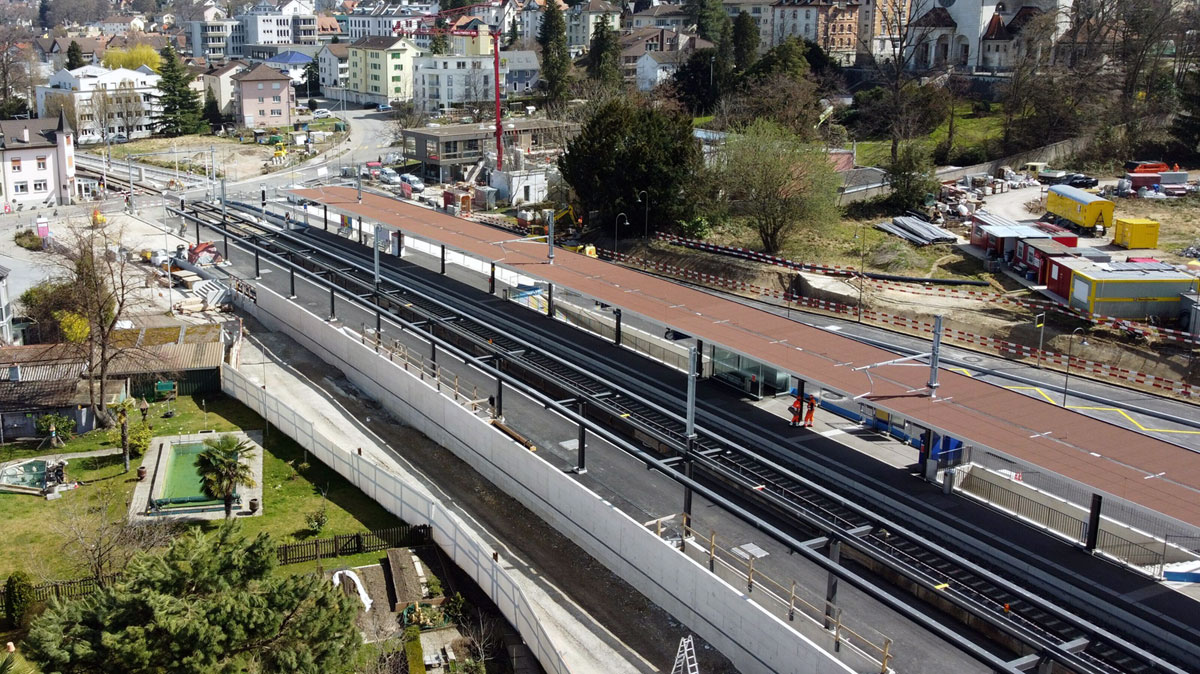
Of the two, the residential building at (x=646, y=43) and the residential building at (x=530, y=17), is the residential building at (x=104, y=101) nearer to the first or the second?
the residential building at (x=646, y=43)

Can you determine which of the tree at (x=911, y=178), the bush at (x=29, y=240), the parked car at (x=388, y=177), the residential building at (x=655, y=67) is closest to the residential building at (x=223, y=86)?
the parked car at (x=388, y=177)

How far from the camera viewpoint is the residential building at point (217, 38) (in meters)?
179

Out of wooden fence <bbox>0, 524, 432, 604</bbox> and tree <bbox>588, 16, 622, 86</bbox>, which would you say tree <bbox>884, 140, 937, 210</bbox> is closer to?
wooden fence <bbox>0, 524, 432, 604</bbox>

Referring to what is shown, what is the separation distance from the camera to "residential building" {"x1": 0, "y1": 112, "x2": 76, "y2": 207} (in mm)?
80000

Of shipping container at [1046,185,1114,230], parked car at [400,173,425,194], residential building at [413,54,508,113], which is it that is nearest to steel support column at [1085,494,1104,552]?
shipping container at [1046,185,1114,230]

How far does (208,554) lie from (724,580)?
12.1 m

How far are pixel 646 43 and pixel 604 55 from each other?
938 inches

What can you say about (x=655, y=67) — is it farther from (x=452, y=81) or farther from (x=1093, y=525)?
(x=1093, y=525)

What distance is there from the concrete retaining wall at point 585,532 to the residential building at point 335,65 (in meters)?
106

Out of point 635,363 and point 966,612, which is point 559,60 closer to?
point 635,363

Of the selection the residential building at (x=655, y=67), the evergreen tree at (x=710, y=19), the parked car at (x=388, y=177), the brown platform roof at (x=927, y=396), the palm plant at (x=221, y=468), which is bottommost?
the palm plant at (x=221, y=468)

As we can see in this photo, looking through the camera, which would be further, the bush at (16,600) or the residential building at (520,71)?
the residential building at (520,71)

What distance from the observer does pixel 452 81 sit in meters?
125

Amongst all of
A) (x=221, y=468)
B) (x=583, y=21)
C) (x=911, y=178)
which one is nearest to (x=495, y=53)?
(x=911, y=178)
